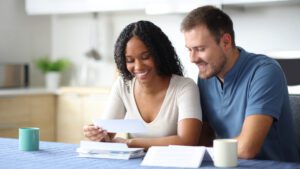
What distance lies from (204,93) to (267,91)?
0.34 metres

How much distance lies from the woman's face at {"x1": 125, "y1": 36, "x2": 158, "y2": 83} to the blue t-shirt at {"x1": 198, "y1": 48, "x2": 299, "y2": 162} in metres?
0.27

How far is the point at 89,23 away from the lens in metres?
5.36

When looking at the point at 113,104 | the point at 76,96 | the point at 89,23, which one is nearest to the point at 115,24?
the point at 89,23

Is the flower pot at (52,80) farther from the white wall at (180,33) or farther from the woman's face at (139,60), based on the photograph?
the woman's face at (139,60)

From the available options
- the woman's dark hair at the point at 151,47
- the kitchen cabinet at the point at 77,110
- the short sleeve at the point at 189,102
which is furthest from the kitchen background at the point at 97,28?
the short sleeve at the point at 189,102

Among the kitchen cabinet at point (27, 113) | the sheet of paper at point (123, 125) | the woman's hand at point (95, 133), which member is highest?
the sheet of paper at point (123, 125)

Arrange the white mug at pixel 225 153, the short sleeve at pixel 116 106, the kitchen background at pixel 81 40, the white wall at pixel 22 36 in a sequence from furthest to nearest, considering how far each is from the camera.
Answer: the white wall at pixel 22 36
the kitchen background at pixel 81 40
the short sleeve at pixel 116 106
the white mug at pixel 225 153

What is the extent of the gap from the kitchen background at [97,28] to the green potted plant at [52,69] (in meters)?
0.13

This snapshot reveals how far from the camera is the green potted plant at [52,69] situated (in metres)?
5.30

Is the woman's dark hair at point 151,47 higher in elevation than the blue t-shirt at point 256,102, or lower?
higher

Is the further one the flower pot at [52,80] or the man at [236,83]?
the flower pot at [52,80]

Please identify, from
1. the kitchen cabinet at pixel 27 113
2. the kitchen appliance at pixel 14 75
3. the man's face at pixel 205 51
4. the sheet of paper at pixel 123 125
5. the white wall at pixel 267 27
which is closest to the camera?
the sheet of paper at pixel 123 125

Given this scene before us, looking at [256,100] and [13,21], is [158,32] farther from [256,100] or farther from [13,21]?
[13,21]

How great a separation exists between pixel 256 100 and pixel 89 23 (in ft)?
10.9
